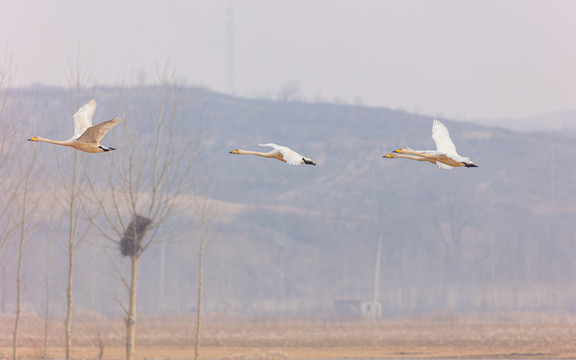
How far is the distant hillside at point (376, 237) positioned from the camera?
4387 inches

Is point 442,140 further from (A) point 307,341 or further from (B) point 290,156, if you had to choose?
(A) point 307,341

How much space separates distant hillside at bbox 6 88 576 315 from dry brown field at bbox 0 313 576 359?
25.4 metres

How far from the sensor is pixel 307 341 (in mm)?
60031

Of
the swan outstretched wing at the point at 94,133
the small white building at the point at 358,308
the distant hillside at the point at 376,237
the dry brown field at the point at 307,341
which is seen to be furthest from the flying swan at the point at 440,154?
the distant hillside at the point at 376,237

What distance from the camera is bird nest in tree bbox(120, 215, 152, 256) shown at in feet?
96.8

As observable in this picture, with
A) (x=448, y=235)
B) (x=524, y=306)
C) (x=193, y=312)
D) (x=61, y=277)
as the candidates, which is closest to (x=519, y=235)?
(x=448, y=235)

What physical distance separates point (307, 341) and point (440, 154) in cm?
4526

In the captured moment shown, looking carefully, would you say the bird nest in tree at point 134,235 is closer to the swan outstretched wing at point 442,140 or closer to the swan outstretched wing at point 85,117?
the swan outstretched wing at point 85,117

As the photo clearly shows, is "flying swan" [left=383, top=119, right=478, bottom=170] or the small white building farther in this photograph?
the small white building

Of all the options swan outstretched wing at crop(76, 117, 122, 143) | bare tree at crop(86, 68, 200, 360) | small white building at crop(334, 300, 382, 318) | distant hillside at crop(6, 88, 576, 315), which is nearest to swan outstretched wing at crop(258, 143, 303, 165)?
swan outstretched wing at crop(76, 117, 122, 143)

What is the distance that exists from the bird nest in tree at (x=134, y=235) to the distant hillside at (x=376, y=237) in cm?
6504

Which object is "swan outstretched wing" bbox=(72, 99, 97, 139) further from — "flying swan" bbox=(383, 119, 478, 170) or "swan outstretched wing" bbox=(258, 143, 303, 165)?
"flying swan" bbox=(383, 119, 478, 170)

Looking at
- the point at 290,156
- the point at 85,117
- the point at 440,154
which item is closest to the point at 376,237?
the point at 85,117

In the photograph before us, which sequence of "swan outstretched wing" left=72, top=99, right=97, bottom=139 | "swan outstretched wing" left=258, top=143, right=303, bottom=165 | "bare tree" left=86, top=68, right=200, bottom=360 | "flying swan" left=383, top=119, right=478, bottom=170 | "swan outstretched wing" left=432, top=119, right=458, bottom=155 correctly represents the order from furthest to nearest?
"bare tree" left=86, top=68, right=200, bottom=360 → "swan outstretched wing" left=72, top=99, right=97, bottom=139 → "swan outstretched wing" left=432, top=119, right=458, bottom=155 → "flying swan" left=383, top=119, right=478, bottom=170 → "swan outstretched wing" left=258, top=143, right=303, bottom=165
